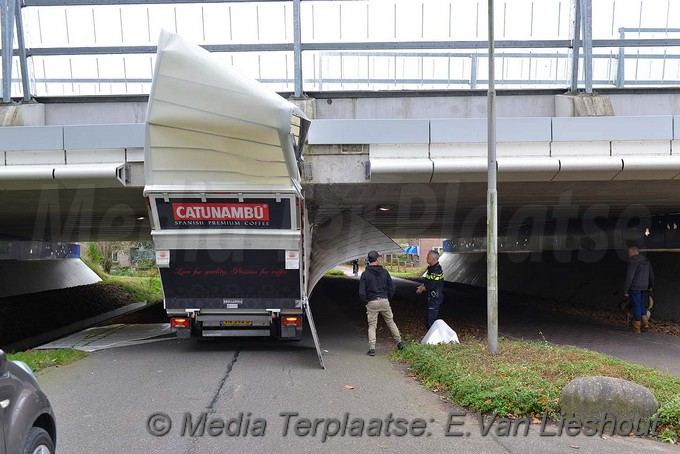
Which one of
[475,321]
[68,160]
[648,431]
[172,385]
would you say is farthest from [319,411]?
[475,321]

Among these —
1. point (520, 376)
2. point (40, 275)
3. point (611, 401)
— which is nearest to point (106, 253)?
point (40, 275)

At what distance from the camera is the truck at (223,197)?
8070 mm

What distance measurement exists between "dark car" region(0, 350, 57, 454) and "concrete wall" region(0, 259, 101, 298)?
18721 millimetres

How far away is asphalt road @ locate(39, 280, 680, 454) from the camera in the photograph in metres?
5.37

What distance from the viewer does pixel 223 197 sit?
9.28 metres

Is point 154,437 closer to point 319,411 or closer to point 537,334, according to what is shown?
point 319,411

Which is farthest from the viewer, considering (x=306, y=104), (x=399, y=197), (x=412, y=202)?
(x=412, y=202)

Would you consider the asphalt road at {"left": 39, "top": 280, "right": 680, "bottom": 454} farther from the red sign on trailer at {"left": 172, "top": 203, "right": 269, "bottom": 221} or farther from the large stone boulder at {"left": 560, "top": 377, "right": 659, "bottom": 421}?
the red sign on trailer at {"left": 172, "top": 203, "right": 269, "bottom": 221}

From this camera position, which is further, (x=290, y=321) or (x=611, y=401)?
(x=290, y=321)

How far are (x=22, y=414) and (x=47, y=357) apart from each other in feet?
21.9

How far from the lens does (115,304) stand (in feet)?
90.7

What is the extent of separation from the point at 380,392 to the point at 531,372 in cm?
188

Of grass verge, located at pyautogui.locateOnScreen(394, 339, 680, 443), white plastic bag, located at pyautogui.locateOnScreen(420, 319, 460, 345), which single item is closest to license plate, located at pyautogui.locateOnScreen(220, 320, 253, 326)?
grass verge, located at pyautogui.locateOnScreen(394, 339, 680, 443)

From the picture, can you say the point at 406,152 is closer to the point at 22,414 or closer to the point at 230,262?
the point at 230,262
